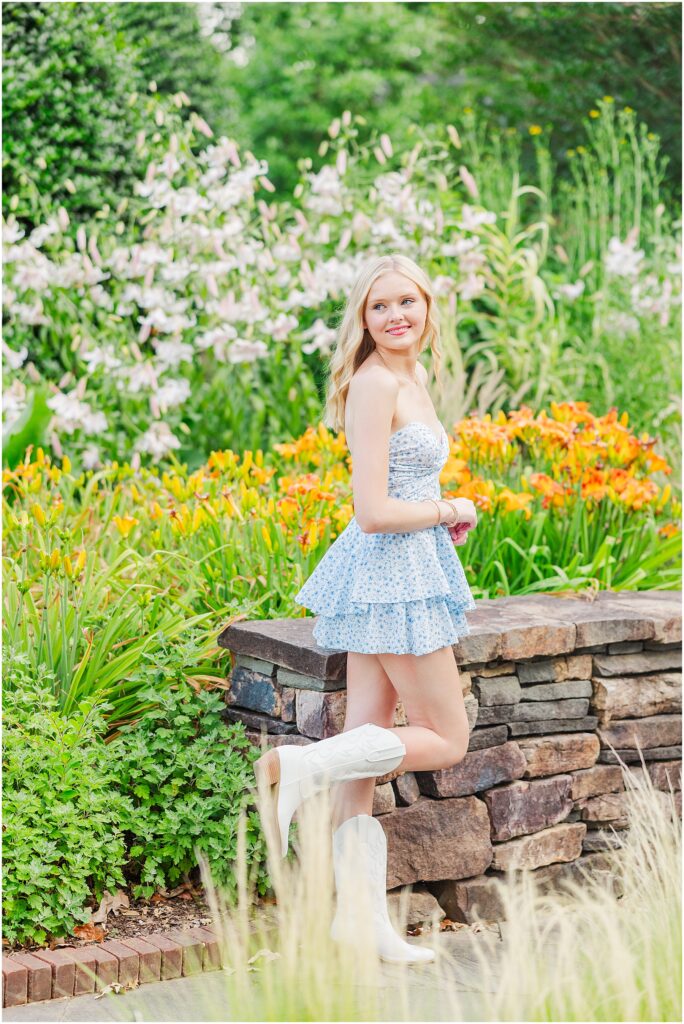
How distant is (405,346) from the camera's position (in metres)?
2.95

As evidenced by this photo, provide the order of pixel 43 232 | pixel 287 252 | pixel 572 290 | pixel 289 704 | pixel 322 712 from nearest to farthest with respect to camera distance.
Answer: pixel 322 712, pixel 289 704, pixel 43 232, pixel 287 252, pixel 572 290

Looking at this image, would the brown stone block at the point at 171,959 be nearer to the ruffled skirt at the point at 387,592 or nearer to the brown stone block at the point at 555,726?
the ruffled skirt at the point at 387,592

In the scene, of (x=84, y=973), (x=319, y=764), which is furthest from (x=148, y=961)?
(x=319, y=764)

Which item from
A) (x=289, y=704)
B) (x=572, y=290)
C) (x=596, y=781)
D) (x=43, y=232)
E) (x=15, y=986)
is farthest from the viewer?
(x=572, y=290)

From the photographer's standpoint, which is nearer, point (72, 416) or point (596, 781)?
point (596, 781)

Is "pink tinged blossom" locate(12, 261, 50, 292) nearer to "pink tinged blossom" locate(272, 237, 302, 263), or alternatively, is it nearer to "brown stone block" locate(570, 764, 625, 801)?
"pink tinged blossom" locate(272, 237, 302, 263)

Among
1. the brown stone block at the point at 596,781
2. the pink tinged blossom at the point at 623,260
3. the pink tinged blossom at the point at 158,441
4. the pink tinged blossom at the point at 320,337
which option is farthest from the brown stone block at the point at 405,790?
the pink tinged blossom at the point at 623,260

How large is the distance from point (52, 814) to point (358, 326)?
1.46 meters

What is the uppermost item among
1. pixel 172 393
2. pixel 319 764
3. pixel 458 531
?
pixel 172 393

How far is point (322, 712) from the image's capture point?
3.20 m

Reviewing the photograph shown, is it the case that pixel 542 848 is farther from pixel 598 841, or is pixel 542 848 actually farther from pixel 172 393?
pixel 172 393

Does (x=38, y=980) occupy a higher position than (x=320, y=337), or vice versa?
(x=320, y=337)

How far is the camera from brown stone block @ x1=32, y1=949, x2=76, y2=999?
282 cm

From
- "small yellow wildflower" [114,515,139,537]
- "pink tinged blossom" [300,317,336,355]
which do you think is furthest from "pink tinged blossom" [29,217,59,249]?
"small yellow wildflower" [114,515,139,537]
